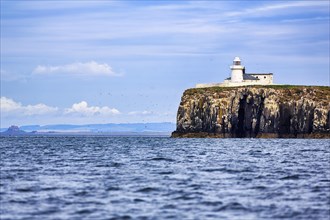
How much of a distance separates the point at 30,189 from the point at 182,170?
1795cm

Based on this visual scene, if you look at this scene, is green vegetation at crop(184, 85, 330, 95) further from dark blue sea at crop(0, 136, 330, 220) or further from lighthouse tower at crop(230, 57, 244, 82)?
dark blue sea at crop(0, 136, 330, 220)

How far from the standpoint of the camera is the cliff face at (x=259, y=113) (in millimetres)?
172875

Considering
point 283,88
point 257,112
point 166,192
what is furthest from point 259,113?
point 166,192

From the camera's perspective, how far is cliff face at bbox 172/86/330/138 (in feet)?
567

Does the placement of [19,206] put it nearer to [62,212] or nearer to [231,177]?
[62,212]

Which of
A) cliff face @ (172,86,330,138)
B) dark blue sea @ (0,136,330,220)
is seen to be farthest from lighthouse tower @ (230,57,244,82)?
dark blue sea @ (0,136,330,220)

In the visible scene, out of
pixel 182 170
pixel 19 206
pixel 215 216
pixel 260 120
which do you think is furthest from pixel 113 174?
pixel 260 120

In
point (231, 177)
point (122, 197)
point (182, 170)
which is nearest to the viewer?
point (122, 197)

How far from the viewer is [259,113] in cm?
17725

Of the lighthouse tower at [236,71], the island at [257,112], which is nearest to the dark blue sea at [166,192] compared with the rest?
the island at [257,112]

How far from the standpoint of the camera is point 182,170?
59.6 metres

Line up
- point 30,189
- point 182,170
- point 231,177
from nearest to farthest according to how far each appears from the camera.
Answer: point 30,189, point 231,177, point 182,170

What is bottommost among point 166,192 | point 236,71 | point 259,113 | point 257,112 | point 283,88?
point 166,192

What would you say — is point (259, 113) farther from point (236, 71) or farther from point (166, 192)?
point (166, 192)
